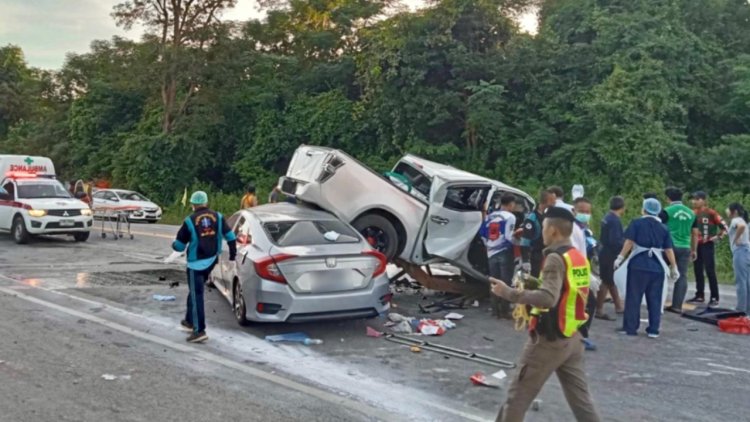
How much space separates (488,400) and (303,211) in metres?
4.14

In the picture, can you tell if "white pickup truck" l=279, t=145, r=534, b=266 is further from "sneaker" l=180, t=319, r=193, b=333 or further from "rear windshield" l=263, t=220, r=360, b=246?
"sneaker" l=180, t=319, r=193, b=333

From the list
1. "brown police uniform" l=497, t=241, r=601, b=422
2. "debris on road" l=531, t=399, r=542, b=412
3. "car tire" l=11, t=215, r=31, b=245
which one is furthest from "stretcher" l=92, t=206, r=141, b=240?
"brown police uniform" l=497, t=241, r=601, b=422

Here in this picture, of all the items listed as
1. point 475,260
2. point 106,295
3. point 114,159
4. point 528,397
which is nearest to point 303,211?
point 475,260

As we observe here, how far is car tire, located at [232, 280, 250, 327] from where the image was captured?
25.6ft

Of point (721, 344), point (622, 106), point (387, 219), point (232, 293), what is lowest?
point (721, 344)

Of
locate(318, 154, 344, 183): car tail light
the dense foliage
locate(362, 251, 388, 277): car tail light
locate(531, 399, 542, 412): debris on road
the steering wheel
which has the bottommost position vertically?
locate(531, 399, 542, 412): debris on road

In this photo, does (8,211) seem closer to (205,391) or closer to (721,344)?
(205,391)

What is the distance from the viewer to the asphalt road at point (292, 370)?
5188mm

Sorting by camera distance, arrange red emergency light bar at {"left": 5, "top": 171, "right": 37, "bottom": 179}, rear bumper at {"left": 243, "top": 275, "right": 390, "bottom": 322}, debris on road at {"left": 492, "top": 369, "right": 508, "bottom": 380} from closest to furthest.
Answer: debris on road at {"left": 492, "top": 369, "right": 508, "bottom": 380}, rear bumper at {"left": 243, "top": 275, "right": 390, "bottom": 322}, red emergency light bar at {"left": 5, "top": 171, "right": 37, "bottom": 179}

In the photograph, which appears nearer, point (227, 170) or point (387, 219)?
point (387, 219)

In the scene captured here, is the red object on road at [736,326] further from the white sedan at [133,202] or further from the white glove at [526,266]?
the white sedan at [133,202]

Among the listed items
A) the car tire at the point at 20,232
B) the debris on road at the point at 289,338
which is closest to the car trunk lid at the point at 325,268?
the debris on road at the point at 289,338

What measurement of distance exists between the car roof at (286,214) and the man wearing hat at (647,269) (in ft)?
12.2

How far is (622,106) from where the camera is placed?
826 inches
